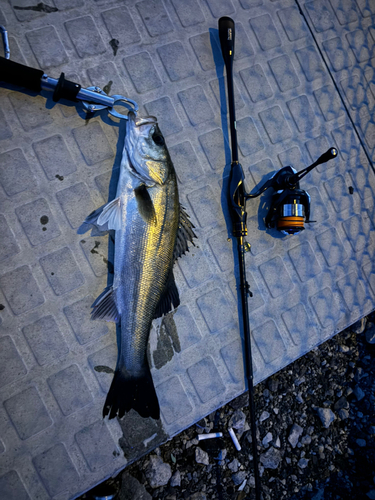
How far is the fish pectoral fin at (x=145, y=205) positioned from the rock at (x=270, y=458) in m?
2.88

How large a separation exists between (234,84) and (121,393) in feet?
11.1

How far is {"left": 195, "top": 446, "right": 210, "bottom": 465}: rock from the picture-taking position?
11.8 ft

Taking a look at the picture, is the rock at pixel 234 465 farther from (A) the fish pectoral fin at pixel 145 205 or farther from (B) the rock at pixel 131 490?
(A) the fish pectoral fin at pixel 145 205

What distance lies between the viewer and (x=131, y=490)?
131 inches

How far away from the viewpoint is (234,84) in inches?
150

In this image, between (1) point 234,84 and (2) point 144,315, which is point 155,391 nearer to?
(2) point 144,315

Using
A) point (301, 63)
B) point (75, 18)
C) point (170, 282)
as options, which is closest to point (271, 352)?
point (170, 282)

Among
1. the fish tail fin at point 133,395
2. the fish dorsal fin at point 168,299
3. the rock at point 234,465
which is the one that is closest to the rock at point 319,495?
the rock at point 234,465

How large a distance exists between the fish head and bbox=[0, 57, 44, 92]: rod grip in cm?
85

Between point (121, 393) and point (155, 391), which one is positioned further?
point (155, 391)

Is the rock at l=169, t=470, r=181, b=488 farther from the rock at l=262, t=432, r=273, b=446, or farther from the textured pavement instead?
the rock at l=262, t=432, r=273, b=446

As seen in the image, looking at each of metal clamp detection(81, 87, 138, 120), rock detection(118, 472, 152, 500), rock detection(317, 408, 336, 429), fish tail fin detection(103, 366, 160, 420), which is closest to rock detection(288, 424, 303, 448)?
A: rock detection(317, 408, 336, 429)

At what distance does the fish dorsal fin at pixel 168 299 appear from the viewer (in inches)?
121

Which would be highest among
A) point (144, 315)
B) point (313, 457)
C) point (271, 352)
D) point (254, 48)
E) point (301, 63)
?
point (254, 48)
